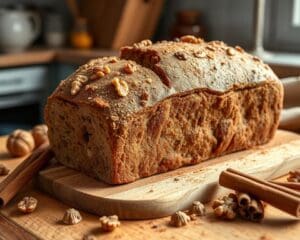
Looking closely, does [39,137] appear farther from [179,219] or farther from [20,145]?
[179,219]

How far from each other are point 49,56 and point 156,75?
172 cm

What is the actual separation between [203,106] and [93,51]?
1646mm

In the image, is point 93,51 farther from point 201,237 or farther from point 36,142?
point 201,237

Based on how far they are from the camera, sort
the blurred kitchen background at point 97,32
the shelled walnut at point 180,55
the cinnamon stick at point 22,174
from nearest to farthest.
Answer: the cinnamon stick at point 22,174 < the shelled walnut at point 180,55 < the blurred kitchen background at point 97,32

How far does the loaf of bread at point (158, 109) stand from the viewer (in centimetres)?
101

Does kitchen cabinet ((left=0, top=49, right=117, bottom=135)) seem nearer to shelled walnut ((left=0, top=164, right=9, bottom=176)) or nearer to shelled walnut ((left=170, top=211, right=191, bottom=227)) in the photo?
shelled walnut ((left=0, top=164, right=9, bottom=176))

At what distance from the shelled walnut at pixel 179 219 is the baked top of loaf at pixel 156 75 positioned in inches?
8.1

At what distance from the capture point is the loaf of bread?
3.31 ft

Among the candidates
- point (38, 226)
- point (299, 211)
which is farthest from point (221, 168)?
point (38, 226)

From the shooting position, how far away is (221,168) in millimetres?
1084

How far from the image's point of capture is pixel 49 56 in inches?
106

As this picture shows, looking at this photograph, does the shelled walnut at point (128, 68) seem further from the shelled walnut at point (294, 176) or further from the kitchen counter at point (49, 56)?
the kitchen counter at point (49, 56)

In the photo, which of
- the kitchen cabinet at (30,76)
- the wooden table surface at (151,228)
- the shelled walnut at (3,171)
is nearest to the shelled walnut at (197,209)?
the wooden table surface at (151,228)

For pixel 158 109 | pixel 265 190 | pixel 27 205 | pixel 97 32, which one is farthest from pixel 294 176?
pixel 97 32
